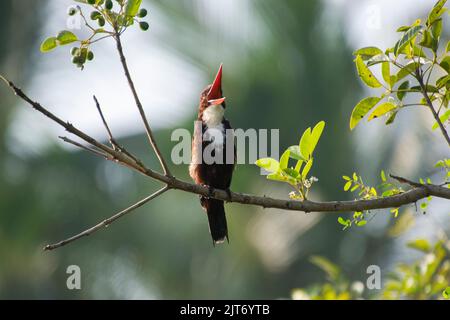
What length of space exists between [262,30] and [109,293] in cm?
711

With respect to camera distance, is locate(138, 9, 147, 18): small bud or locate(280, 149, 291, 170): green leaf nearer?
locate(138, 9, 147, 18): small bud

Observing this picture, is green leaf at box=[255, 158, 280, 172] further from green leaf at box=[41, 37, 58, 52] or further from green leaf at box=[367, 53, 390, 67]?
green leaf at box=[41, 37, 58, 52]

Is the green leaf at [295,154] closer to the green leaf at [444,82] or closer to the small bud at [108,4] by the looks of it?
the green leaf at [444,82]

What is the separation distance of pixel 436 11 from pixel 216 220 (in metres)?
2.88

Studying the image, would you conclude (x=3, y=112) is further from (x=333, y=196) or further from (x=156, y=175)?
(x=156, y=175)

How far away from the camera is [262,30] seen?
57.2ft

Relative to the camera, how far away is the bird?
209 inches

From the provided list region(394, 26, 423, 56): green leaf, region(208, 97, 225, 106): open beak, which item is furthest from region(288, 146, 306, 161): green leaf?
region(208, 97, 225, 106): open beak

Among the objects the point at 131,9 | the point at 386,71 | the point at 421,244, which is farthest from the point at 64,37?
the point at 421,244

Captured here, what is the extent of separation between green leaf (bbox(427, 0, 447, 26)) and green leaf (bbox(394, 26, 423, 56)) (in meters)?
0.05

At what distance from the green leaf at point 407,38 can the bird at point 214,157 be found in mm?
2427

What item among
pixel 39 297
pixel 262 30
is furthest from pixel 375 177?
pixel 39 297

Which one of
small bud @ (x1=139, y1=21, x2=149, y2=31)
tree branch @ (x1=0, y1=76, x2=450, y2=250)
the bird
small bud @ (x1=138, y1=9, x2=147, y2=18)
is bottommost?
tree branch @ (x1=0, y1=76, x2=450, y2=250)

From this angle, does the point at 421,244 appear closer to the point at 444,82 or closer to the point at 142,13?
the point at 444,82
